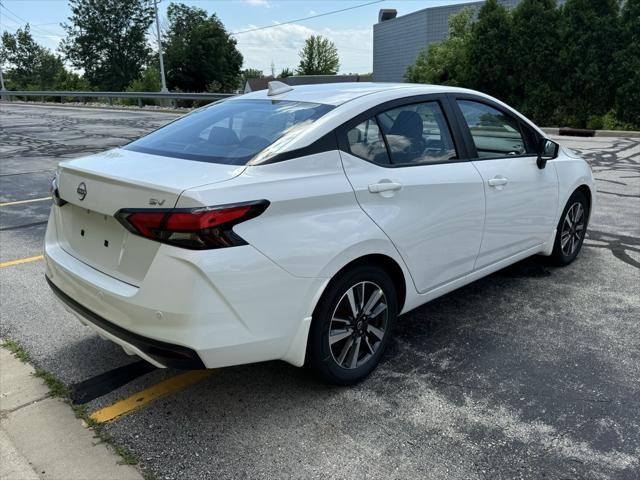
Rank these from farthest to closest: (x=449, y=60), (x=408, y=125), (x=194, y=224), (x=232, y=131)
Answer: (x=449, y=60) → (x=408, y=125) → (x=232, y=131) → (x=194, y=224)

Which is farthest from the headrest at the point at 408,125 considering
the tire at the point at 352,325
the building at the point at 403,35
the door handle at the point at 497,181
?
the building at the point at 403,35

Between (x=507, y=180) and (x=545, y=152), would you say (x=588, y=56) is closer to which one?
(x=545, y=152)

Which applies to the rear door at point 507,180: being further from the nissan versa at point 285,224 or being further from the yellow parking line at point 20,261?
the yellow parking line at point 20,261

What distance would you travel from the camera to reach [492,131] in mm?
4148

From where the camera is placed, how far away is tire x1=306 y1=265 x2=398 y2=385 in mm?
2863

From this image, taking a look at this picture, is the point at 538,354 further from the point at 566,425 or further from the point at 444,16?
the point at 444,16

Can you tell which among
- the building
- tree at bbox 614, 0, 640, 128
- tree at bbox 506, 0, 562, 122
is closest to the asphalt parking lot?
tree at bbox 614, 0, 640, 128

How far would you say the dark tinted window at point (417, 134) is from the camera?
3301 mm

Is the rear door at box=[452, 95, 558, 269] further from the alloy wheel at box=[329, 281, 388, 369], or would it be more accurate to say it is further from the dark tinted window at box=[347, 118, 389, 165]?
the alloy wheel at box=[329, 281, 388, 369]

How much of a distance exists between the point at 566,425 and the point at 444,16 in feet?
170

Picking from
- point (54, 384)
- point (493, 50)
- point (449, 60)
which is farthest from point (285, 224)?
point (449, 60)

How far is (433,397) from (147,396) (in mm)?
1562

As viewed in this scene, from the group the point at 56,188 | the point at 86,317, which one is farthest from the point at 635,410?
the point at 56,188

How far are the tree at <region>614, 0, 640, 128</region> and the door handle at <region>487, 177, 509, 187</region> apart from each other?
1779 centimetres
